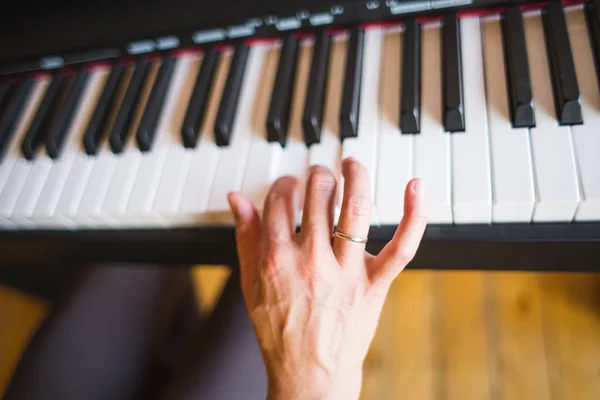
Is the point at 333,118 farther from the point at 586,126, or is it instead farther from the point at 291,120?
the point at 586,126

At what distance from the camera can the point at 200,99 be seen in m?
0.84

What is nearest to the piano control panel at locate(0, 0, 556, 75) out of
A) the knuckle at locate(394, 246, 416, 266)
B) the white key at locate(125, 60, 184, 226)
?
the white key at locate(125, 60, 184, 226)

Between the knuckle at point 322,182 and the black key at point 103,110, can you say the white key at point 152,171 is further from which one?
the knuckle at point 322,182

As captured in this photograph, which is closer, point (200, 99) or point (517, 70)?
point (517, 70)

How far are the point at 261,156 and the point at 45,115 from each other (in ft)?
1.47

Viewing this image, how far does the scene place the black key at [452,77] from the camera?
2.25 feet

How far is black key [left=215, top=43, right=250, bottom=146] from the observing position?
0.79 metres

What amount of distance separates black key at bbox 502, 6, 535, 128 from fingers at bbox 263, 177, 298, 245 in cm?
31

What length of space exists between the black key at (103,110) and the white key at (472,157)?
0.58 meters

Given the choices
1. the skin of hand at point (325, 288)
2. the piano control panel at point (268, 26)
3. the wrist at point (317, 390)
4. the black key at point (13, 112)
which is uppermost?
the piano control panel at point (268, 26)

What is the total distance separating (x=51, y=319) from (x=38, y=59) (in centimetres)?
48

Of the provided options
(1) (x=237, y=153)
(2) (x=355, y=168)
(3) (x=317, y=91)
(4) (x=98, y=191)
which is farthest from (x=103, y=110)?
(2) (x=355, y=168)

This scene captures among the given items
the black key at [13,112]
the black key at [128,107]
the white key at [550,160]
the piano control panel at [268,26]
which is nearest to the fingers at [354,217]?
the white key at [550,160]

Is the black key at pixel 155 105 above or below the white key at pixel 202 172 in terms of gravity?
above
